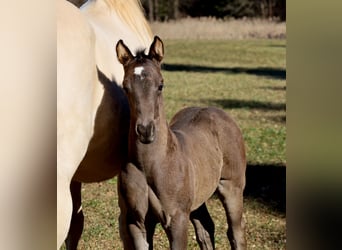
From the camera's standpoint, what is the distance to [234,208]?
10.8 feet

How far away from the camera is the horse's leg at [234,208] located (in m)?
3.28

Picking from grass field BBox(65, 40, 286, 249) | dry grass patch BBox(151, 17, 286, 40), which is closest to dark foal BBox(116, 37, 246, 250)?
grass field BBox(65, 40, 286, 249)

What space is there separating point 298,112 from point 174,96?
40.0 ft

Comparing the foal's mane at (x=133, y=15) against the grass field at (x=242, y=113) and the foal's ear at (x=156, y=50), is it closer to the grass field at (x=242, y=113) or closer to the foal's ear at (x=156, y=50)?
the foal's ear at (x=156, y=50)

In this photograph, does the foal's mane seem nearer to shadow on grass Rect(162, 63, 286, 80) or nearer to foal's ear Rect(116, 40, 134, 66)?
foal's ear Rect(116, 40, 134, 66)

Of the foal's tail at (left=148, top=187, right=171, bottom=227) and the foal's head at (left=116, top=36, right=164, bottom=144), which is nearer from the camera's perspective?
the foal's head at (left=116, top=36, right=164, bottom=144)

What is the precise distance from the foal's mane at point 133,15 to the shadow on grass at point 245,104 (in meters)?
8.01

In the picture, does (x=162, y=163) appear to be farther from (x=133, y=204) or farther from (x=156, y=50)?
(x=156, y=50)

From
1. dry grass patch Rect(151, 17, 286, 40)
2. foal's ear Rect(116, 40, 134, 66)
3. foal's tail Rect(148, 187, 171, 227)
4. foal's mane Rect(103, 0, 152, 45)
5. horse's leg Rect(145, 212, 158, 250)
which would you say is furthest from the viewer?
dry grass patch Rect(151, 17, 286, 40)

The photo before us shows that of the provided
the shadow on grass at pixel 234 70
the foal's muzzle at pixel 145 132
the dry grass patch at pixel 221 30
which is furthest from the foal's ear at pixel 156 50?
the dry grass patch at pixel 221 30

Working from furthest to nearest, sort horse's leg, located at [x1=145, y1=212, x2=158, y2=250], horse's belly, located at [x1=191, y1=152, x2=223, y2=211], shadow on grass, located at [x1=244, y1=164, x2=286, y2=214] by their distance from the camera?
shadow on grass, located at [x1=244, y1=164, x2=286, y2=214] → horse's belly, located at [x1=191, y1=152, x2=223, y2=211] → horse's leg, located at [x1=145, y1=212, x2=158, y2=250]

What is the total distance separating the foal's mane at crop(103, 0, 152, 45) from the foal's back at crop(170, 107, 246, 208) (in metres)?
0.49

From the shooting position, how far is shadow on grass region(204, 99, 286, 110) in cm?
1133

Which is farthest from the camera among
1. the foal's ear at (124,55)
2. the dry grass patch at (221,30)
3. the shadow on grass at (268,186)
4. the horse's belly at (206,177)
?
the dry grass patch at (221,30)
